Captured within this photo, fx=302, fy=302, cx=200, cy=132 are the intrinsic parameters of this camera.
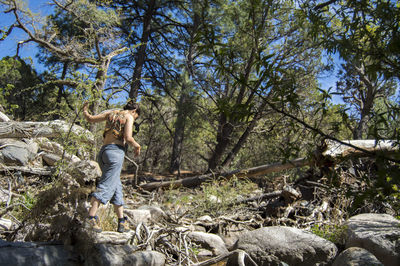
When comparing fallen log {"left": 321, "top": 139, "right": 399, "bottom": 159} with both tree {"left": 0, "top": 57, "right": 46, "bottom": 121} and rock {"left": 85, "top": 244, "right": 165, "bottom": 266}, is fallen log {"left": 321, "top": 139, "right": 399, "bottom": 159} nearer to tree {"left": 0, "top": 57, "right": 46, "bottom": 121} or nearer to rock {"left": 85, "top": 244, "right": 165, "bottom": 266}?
rock {"left": 85, "top": 244, "right": 165, "bottom": 266}

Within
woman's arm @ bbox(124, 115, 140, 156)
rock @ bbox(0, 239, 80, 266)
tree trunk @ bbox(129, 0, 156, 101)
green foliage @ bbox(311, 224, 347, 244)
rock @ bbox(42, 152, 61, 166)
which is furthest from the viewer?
tree trunk @ bbox(129, 0, 156, 101)

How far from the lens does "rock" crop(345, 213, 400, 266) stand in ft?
11.6

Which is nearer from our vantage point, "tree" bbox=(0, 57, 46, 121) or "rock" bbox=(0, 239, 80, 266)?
"rock" bbox=(0, 239, 80, 266)

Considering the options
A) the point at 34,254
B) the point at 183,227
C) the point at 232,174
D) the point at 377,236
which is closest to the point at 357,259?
the point at 377,236

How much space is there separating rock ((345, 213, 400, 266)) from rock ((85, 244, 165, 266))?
2501mm

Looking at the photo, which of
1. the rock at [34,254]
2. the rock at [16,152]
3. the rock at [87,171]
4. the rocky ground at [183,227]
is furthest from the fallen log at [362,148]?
the rock at [16,152]

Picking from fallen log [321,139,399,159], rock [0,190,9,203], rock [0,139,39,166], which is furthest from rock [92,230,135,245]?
rock [0,139,39,166]

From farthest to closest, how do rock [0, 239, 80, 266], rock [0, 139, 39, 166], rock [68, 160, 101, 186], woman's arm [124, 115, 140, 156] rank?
rock [0, 139, 39, 166], rock [68, 160, 101, 186], woman's arm [124, 115, 140, 156], rock [0, 239, 80, 266]

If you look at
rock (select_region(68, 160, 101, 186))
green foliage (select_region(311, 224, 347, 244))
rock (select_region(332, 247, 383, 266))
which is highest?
rock (select_region(68, 160, 101, 186))

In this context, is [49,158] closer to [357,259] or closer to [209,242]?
[209,242]

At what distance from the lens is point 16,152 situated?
611cm

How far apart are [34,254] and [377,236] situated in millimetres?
3723

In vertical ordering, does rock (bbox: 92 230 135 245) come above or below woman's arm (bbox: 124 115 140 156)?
below

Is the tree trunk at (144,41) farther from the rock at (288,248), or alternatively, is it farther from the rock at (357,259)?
the rock at (357,259)
